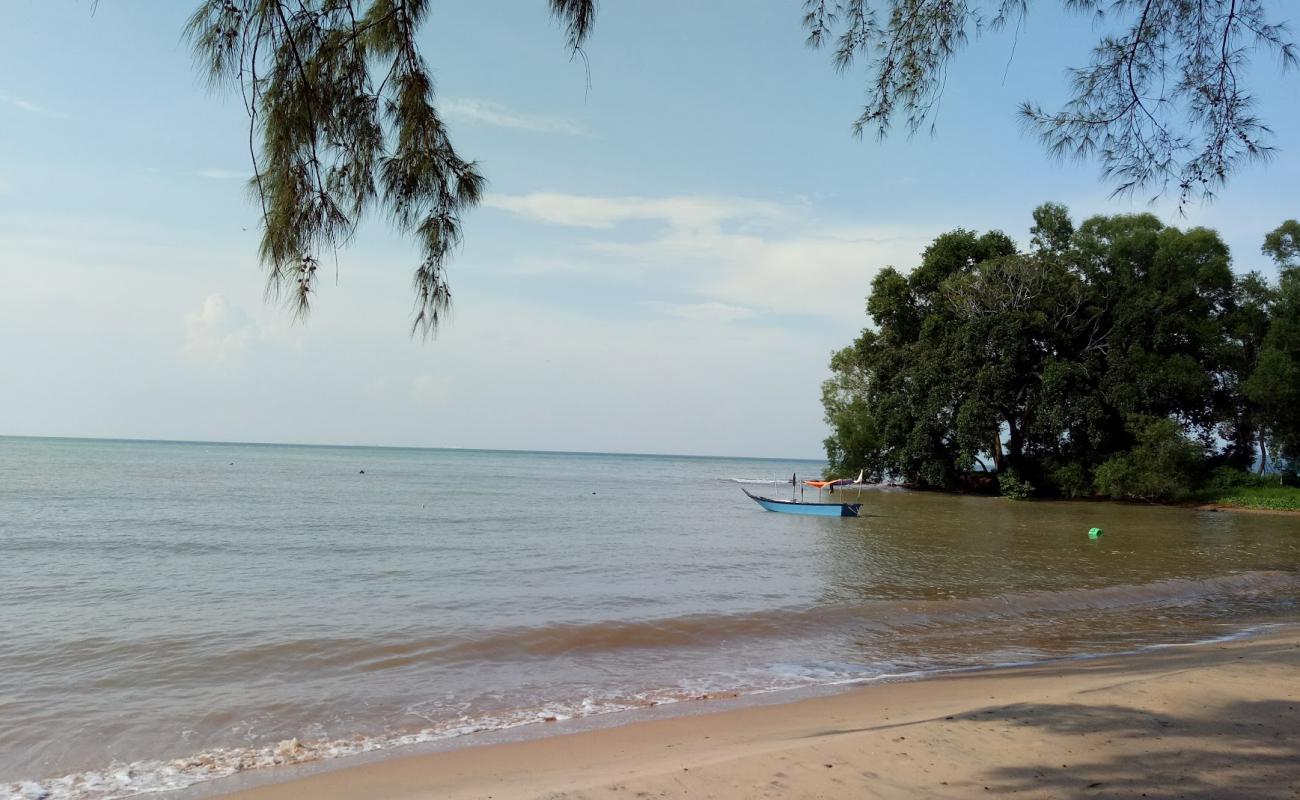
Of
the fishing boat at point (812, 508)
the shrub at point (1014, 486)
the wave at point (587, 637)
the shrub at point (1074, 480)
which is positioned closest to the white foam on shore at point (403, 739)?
the wave at point (587, 637)

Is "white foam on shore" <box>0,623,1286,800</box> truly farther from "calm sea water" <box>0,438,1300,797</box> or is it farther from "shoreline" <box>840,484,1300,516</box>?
"shoreline" <box>840,484,1300,516</box>

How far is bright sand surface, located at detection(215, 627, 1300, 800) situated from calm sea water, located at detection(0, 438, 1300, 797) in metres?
1.03

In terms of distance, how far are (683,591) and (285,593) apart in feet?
20.2

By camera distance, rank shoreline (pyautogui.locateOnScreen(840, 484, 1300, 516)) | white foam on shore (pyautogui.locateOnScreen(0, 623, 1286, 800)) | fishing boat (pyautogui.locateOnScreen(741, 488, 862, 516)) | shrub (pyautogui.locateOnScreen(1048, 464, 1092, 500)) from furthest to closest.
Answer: shrub (pyautogui.locateOnScreen(1048, 464, 1092, 500)) → shoreline (pyautogui.locateOnScreen(840, 484, 1300, 516)) → fishing boat (pyautogui.locateOnScreen(741, 488, 862, 516)) → white foam on shore (pyautogui.locateOnScreen(0, 623, 1286, 800))

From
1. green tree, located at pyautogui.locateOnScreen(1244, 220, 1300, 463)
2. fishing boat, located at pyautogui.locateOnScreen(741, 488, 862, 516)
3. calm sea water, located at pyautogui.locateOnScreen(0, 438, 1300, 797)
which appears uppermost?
green tree, located at pyautogui.locateOnScreen(1244, 220, 1300, 463)

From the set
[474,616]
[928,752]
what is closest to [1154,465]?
[474,616]

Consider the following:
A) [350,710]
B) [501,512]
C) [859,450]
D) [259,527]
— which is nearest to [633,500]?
[501,512]

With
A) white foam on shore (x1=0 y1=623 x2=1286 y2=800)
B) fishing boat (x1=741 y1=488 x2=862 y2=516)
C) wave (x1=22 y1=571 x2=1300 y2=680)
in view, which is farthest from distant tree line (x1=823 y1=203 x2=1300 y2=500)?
white foam on shore (x1=0 y1=623 x2=1286 y2=800)

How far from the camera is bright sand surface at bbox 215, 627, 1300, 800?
4.08 meters

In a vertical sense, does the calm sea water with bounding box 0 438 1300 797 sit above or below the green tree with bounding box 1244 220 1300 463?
below

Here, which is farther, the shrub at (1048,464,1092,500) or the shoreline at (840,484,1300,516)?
the shrub at (1048,464,1092,500)

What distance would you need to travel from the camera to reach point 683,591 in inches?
500

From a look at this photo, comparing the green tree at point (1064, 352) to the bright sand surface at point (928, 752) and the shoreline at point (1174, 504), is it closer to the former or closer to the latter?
the shoreline at point (1174, 504)

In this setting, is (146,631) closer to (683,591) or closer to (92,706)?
(92,706)
